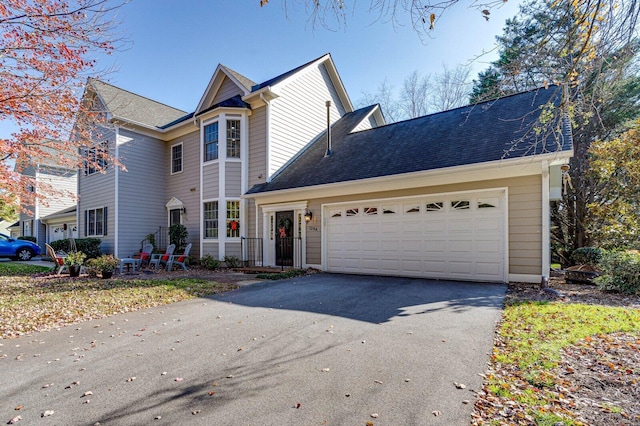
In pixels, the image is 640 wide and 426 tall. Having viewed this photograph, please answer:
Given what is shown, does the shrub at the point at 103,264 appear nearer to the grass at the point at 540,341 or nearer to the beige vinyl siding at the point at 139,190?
the beige vinyl siding at the point at 139,190

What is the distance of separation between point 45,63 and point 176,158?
8937mm

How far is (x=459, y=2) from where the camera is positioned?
3.29 m

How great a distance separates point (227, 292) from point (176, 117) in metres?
13.7

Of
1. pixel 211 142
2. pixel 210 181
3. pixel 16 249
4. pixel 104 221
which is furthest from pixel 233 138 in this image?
pixel 16 249

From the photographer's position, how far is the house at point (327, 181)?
8.03 meters

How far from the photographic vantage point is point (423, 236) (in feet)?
29.9

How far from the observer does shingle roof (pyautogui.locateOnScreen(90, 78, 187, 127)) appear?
14.5m

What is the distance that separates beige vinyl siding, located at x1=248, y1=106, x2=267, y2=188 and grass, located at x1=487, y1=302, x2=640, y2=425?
9.53 metres

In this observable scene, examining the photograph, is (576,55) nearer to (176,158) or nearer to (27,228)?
(176,158)

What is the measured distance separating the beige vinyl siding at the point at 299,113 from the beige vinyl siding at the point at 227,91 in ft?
6.87

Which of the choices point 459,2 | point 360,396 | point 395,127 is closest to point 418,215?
point 395,127

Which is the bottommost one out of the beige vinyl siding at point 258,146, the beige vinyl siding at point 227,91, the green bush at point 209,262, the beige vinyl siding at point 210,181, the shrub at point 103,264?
the green bush at point 209,262

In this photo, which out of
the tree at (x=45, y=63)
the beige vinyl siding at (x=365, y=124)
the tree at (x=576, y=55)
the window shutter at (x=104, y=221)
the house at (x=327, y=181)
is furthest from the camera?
the beige vinyl siding at (x=365, y=124)

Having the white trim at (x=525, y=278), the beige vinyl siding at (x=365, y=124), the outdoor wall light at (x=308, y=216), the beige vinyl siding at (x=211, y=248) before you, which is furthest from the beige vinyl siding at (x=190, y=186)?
the white trim at (x=525, y=278)
